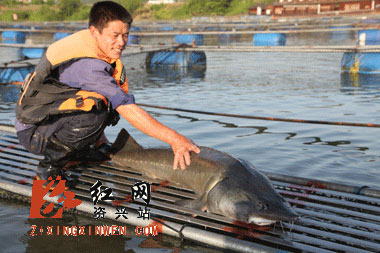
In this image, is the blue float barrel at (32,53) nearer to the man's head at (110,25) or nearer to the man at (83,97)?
the man at (83,97)

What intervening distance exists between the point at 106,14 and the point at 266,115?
5.72m

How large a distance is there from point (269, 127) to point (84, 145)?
14.9ft

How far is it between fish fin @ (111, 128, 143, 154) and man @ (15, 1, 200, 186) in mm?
490

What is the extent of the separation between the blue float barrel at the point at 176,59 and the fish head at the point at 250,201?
14601 millimetres

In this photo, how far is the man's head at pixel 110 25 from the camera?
378 centimetres

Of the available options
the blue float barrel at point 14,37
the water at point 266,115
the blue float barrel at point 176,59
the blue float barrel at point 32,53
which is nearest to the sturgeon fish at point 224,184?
the water at point 266,115

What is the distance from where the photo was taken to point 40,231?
3.69m

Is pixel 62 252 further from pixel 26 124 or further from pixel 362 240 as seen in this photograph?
pixel 362 240

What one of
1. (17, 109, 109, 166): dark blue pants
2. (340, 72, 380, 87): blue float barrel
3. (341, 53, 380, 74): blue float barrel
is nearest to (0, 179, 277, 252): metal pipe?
(17, 109, 109, 166): dark blue pants

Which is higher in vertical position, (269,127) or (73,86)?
(73,86)

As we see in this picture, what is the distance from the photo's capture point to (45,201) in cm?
417

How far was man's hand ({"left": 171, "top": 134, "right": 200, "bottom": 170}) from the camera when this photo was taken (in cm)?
386

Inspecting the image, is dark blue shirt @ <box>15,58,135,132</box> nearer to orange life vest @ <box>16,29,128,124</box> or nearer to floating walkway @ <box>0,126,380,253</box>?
orange life vest @ <box>16,29,128,124</box>

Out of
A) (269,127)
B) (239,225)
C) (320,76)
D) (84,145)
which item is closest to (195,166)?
(239,225)
